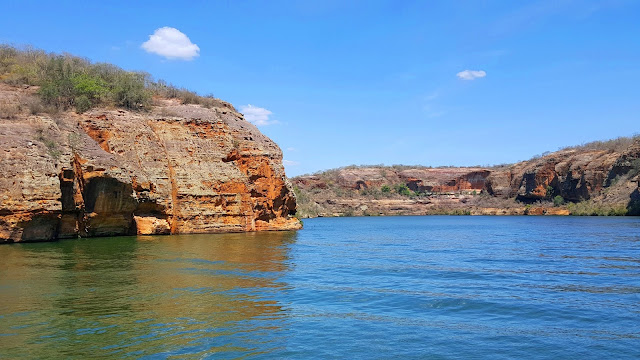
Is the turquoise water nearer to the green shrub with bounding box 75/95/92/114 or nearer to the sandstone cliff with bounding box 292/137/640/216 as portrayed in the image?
the green shrub with bounding box 75/95/92/114

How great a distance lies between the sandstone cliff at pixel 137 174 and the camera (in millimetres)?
23359

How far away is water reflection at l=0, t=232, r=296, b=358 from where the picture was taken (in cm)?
822

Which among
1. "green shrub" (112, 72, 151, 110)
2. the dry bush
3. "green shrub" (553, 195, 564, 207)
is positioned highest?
"green shrub" (112, 72, 151, 110)

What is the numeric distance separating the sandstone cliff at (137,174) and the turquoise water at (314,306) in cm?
482

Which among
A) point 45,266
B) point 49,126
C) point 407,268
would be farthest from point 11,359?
point 49,126

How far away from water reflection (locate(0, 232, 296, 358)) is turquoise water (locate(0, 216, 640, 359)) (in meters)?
0.04

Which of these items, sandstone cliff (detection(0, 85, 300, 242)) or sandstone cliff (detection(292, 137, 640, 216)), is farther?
sandstone cliff (detection(292, 137, 640, 216))

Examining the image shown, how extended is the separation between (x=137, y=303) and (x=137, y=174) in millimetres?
19082

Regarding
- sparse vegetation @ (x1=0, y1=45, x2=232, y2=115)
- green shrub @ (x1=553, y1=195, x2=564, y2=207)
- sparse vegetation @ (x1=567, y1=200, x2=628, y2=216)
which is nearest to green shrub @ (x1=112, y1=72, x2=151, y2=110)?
sparse vegetation @ (x1=0, y1=45, x2=232, y2=115)

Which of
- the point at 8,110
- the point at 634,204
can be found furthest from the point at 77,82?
the point at 634,204

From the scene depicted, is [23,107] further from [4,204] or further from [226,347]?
[226,347]

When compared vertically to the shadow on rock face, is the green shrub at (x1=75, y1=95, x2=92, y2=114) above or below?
above

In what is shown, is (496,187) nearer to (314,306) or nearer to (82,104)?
(82,104)

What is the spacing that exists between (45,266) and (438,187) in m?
105
